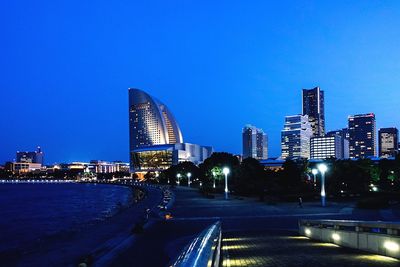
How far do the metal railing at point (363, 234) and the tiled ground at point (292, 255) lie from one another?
27 cm

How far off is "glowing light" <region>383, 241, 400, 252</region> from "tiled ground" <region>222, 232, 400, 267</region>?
0.82 feet

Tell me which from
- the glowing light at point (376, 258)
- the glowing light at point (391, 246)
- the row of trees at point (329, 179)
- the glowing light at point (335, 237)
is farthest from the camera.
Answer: the row of trees at point (329, 179)

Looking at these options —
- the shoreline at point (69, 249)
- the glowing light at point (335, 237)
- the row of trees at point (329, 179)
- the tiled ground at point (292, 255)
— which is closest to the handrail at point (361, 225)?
the glowing light at point (335, 237)

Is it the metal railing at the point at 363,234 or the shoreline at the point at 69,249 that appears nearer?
the metal railing at the point at 363,234

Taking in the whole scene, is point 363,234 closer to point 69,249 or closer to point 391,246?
point 391,246

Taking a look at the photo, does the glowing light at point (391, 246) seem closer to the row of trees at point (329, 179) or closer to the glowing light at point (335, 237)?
the glowing light at point (335, 237)

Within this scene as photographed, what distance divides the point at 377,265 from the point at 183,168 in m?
124

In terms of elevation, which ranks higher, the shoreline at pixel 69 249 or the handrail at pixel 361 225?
the handrail at pixel 361 225

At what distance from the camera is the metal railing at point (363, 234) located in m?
10.3

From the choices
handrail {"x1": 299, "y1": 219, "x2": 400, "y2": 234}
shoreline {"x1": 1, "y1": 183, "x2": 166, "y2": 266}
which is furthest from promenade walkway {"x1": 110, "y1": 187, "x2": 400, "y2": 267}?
shoreline {"x1": 1, "y1": 183, "x2": 166, "y2": 266}

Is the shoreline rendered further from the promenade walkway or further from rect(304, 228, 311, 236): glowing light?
rect(304, 228, 311, 236): glowing light

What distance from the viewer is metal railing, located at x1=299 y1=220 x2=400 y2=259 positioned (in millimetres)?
10324

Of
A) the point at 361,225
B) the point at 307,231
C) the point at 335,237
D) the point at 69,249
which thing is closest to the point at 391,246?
the point at 361,225

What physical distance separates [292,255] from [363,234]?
204 cm
